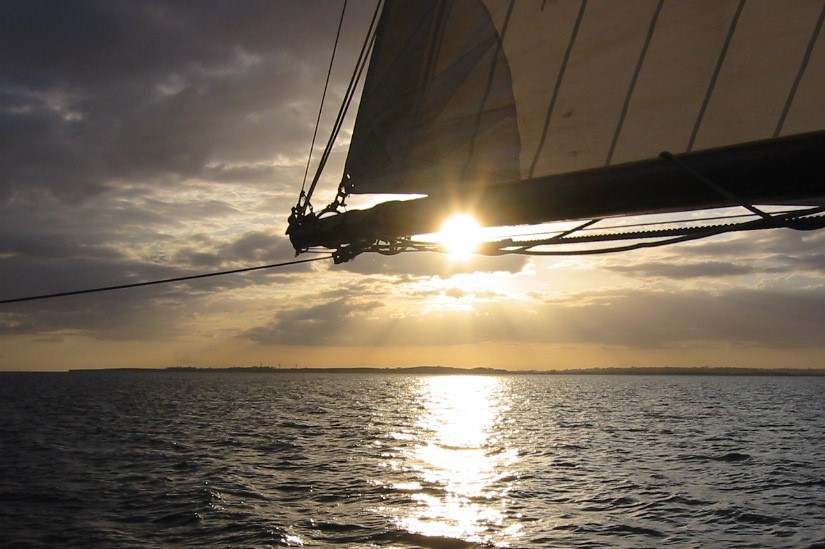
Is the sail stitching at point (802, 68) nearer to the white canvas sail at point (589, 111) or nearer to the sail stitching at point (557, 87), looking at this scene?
the white canvas sail at point (589, 111)

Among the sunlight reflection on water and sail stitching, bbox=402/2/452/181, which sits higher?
sail stitching, bbox=402/2/452/181

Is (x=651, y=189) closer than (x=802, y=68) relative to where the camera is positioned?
No

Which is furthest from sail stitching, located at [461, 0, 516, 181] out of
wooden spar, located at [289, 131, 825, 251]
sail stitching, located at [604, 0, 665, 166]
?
sail stitching, located at [604, 0, 665, 166]

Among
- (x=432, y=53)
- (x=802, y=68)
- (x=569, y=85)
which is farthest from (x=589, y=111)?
(x=432, y=53)

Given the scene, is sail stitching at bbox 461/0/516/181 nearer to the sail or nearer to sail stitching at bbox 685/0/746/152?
the sail

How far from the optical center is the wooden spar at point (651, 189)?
3324 millimetres

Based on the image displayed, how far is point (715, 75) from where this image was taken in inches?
146

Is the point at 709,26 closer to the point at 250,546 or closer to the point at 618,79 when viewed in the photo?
the point at 618,79

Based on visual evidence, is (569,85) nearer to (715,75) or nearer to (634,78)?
(634,78)

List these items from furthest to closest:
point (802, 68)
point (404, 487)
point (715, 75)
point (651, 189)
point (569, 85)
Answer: point (404, 487)
point (569, 85)
point (651, 189)
point (715, 75)
point (802, 68)

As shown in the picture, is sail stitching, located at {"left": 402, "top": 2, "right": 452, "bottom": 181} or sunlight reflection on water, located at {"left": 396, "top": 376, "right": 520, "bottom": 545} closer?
sail stitching, located at {"left": 402, "top": 2, "right": 452, "bottom": 181}

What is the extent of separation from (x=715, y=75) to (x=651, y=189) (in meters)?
0.66

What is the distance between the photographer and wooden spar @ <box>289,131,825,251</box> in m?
3.32

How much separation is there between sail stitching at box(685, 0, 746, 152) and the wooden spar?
21cm
